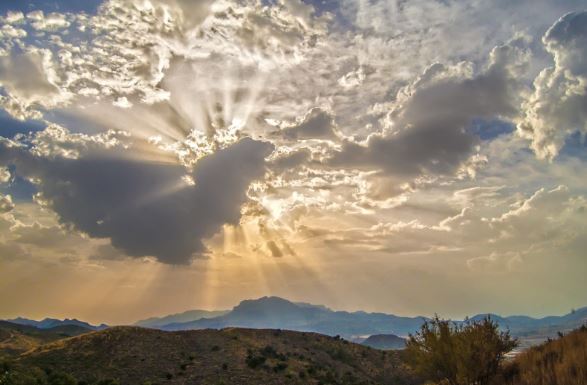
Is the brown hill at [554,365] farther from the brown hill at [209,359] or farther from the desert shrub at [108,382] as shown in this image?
the desert shrub at [108,382]

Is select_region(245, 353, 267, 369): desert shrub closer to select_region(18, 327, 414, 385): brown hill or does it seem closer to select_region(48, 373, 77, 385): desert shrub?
select_region(18, 327, 414, 385): brown hill

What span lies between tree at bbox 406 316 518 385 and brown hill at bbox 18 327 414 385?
897 inches

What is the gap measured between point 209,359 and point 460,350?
39.2m

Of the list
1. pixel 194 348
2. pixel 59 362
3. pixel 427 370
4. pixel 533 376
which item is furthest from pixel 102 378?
pixel 533 376

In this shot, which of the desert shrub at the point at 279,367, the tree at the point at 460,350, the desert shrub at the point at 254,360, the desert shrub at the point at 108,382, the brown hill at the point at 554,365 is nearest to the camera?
the brown hill at the point at 554,365

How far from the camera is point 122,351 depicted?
185 feet

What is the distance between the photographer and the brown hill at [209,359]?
4909 centimetres

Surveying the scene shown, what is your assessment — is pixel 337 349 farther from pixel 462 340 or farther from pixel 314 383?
pixel 462 340

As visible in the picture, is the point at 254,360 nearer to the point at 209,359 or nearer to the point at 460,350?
the point at 209,359

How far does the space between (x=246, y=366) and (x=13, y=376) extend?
26.3 metres

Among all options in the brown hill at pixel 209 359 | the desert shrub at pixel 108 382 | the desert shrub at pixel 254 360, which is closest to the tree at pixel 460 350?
the brown hill at pixel 209 359

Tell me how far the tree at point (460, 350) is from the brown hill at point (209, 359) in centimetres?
2279

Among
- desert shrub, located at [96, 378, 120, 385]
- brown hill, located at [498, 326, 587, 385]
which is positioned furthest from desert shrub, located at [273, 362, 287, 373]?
brown hill, located at [498, 326, 587, 385]

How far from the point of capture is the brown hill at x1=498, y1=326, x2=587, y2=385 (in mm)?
17625
